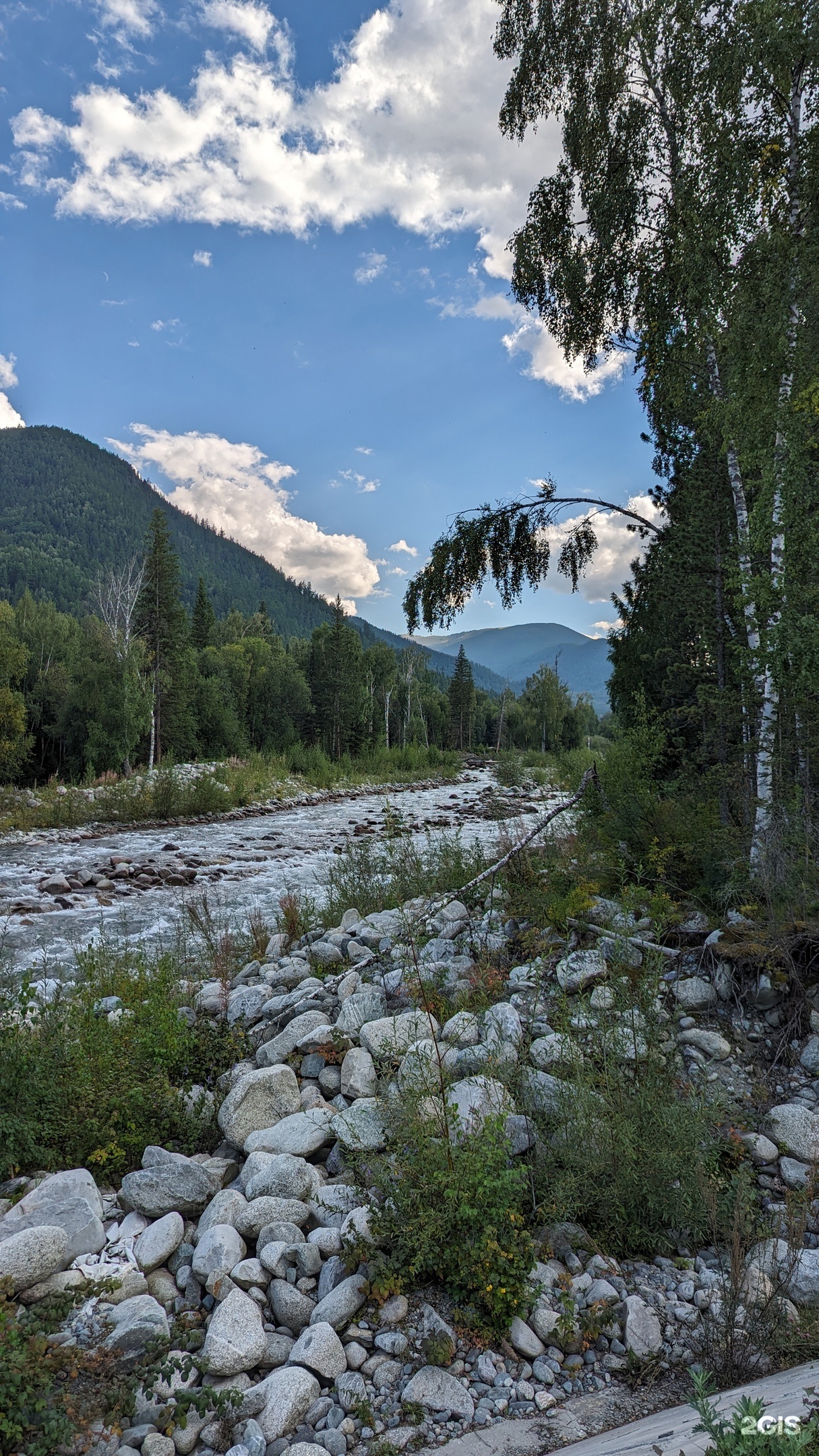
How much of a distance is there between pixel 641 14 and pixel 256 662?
54.1 m

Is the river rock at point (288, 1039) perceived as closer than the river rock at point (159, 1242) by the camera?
No

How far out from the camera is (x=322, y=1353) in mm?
2207

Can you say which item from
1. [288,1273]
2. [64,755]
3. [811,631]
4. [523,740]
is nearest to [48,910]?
[288,1273]

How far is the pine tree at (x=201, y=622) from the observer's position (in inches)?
2087

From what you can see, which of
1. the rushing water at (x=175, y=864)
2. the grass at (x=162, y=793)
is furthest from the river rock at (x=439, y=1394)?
the grass at (x=162, y=793)

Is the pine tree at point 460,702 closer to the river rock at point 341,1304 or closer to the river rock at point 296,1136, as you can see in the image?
the river rock at point 296,1136

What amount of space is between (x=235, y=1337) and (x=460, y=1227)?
0.82 metres

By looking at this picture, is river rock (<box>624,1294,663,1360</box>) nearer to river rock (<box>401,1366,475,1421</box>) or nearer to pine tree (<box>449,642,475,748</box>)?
river rock (<box>401,1366,475,1421</box>)

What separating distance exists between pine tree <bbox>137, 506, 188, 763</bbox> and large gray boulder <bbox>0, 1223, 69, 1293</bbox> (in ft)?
108

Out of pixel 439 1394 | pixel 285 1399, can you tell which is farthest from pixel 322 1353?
pixel 439 1394

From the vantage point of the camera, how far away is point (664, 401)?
6.95 m

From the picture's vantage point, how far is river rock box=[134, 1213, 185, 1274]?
2625 mm

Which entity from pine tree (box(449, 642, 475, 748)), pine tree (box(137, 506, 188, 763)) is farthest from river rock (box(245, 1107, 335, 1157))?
pine tree (box(449, 642, 475, 748))

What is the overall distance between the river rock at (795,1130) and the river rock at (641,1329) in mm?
1220
